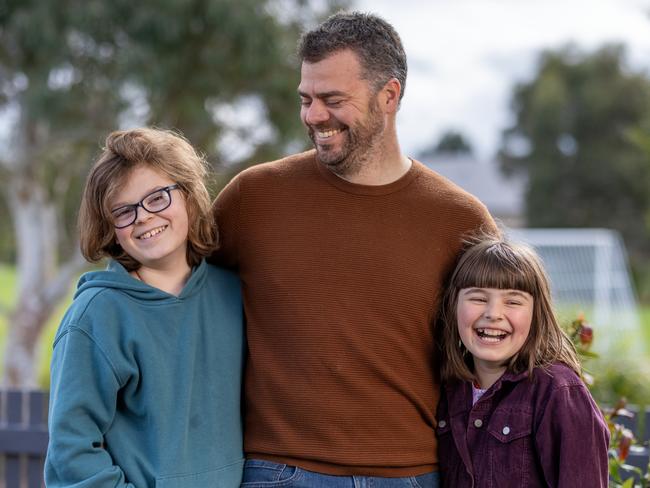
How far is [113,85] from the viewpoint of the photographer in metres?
9.61

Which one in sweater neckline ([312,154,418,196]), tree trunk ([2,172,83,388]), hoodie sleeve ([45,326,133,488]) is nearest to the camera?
hoodie sleeve ([45,326,133,488])

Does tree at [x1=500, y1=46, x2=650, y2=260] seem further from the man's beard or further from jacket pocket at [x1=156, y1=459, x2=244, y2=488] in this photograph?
jacket pocket at [x1=156, y1=459, x2=244, y2=488]

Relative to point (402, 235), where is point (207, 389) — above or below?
below

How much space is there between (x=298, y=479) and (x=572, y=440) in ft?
2.57

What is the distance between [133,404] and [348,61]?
4.00ft

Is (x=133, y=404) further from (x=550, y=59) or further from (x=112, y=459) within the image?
(x=550, y=59)

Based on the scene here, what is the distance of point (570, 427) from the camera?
2379mm

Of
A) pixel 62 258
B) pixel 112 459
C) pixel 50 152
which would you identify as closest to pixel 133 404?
pixel 112 459

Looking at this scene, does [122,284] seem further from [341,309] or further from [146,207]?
[341,309]

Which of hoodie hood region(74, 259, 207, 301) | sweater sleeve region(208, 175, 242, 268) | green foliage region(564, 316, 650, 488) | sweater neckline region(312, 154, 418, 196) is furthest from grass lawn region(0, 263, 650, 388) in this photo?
hoodie hood region(74, 259, 207, 301)

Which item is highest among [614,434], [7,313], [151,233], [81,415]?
[151,233]

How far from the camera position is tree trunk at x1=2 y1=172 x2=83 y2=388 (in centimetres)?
1096

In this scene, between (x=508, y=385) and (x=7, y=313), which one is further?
(x=7, y=313)

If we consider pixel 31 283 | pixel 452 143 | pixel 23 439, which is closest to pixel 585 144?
pixel 31 283
